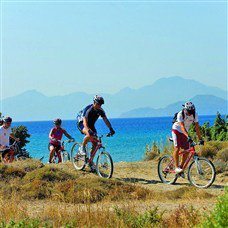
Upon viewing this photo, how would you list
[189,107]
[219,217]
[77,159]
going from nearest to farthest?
[219,217], [189,107], [77,159]

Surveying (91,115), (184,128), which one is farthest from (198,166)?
(91,115)

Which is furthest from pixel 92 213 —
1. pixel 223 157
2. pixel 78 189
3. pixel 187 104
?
pixel 223 157

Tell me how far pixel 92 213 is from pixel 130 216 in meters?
0.65

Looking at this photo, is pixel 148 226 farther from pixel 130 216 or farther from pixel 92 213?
pixel 92 213

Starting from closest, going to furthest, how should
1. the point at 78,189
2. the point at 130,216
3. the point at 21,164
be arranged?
the point at 130,216 → the point at 78,189 → the point at 21,164

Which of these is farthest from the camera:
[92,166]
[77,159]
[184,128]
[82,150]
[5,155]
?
[5,155]

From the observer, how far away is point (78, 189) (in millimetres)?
12734

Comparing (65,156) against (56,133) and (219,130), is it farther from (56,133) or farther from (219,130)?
(219,130)

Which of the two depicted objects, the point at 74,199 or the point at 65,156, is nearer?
the point at 74,199

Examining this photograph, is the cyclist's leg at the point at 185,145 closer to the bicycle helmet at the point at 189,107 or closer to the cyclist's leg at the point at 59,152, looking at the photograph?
the bicycle helmet at the point at 189,107

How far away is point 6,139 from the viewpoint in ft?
58.1

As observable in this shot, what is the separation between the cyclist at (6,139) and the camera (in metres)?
17.5

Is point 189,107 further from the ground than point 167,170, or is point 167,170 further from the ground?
point 189,107

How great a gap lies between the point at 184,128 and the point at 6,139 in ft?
19.0
